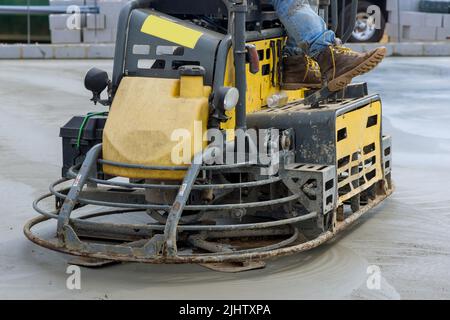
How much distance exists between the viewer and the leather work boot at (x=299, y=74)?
7.28 meters

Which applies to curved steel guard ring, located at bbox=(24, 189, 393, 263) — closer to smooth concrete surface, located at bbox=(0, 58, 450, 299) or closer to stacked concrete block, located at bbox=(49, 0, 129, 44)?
smooth concrete surface, located at bbox=(0, 58, 450, 299)

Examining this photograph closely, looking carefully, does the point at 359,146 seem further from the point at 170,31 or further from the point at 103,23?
the point at 103,23

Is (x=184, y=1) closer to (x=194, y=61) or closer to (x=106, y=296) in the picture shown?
(x=194, y=61)

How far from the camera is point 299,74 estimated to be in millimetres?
7312

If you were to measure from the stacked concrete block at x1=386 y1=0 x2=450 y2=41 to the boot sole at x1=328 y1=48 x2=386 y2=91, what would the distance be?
1221cm

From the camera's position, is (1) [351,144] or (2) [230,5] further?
(1) [351,144]

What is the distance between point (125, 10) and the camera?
664 cm

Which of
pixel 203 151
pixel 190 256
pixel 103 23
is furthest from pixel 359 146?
pixel 103 23

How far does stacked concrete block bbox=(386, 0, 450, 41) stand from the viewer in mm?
18812

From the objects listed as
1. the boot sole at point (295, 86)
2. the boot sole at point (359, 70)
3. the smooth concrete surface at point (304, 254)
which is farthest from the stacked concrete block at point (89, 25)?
the boot sole at point (359, 70)

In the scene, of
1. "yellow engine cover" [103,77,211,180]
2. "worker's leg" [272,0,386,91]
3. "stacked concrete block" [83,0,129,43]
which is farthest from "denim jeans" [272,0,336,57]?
"stacked concrete block" [83,0,129,43]

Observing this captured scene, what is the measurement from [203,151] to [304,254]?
1007mm
